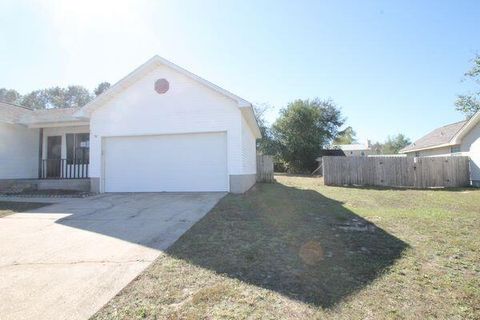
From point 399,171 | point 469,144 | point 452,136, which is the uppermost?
point 452,136

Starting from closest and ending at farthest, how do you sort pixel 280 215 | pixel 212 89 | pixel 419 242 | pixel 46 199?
pixel 419 242 → pixel 280 215 → pixel 46 199 → pixel 212 89

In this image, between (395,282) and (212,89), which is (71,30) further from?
(395,282)

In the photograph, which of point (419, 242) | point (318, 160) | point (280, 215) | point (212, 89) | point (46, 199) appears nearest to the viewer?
point (419, 242)

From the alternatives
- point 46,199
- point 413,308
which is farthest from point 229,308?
point 46,199

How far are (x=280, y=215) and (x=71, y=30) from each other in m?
10.1

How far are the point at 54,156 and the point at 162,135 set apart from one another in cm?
701

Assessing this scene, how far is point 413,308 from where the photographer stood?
2838 mm

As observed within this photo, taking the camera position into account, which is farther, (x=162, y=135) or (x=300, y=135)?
(x=300, y=135)

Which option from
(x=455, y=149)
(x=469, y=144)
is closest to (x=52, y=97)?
(x=455, y=149)

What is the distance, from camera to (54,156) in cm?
1463

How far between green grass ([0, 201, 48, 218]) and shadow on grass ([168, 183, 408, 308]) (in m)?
5.87

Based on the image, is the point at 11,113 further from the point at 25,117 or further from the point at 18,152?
the point at 18,152

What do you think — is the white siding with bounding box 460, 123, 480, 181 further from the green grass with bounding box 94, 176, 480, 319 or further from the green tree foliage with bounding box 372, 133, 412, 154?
the green tree foliage with bounding box 372, 133, 412, 154

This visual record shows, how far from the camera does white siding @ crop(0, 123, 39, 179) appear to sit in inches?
512
